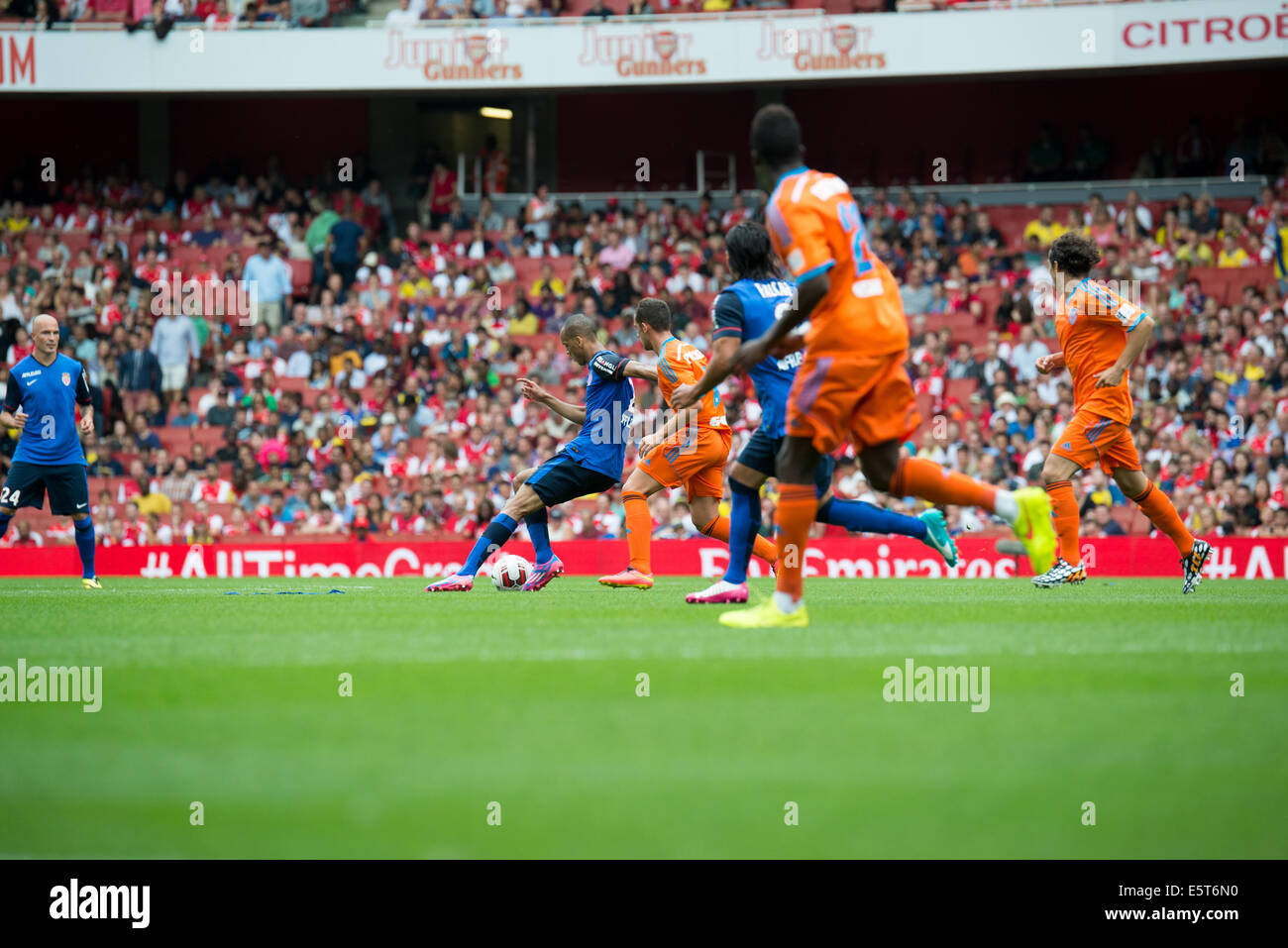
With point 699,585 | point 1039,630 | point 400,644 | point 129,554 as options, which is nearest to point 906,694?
point 1039,630

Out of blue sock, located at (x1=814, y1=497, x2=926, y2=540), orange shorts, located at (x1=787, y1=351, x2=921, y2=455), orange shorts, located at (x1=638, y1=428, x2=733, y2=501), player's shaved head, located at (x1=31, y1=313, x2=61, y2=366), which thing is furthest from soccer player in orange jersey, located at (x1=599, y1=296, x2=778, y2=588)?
player's shaved head, located at (x1=31, y1=313, x2=61, y2=366)

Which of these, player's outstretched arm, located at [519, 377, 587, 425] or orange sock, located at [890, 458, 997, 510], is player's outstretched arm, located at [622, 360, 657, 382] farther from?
orange sock, located at [890, 458, 997, 510]

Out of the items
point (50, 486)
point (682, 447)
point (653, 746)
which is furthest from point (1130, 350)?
point (50, 486)

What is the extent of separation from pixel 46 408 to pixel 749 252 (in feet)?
22.6

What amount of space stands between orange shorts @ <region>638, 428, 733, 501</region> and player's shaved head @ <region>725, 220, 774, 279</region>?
1.86 m

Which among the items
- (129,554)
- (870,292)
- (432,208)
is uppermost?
(432,208)

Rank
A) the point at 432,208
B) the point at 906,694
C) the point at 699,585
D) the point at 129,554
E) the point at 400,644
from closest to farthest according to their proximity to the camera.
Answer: the point at 906,694 < the point at 400,644 < the point at 699,585 < the point at 129,554 < the point at 432,208

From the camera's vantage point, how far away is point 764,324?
330 inches

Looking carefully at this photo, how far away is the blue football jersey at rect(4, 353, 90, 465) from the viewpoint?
12.1 metres

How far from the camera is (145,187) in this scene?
27.3 m

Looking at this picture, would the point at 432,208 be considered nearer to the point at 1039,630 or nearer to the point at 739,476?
the point at 739,476

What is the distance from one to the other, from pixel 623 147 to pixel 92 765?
2629cm

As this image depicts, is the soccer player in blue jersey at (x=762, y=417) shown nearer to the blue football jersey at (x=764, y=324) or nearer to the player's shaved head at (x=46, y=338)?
the blue football jersey at (x=764, y=324)

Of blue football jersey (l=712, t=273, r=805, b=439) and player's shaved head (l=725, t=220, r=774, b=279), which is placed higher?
player's shaved head (l=725, t=220, r=774, b=279)
